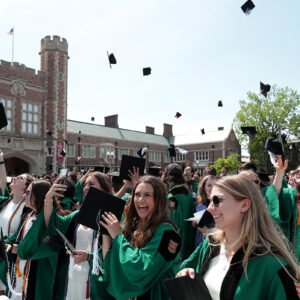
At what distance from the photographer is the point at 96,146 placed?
37031 mm

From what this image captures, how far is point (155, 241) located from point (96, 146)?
116 feet

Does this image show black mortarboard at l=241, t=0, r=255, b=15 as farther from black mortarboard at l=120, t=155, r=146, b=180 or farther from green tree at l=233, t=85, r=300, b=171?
green tree at l=233, t=85, r=300, b=171

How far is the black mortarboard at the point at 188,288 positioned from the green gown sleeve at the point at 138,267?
44 centimetres

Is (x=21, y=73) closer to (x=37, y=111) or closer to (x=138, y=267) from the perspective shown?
(x=37, y=111)

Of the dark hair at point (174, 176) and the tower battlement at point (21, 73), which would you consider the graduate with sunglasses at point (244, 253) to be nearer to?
the dark hair at point (174, 176)

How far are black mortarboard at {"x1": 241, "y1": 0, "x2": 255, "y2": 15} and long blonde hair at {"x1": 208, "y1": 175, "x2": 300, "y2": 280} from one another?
23.0 ft

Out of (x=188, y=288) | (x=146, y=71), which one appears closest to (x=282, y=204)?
(x=188, y=288)

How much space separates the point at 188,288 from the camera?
1598 millimetres

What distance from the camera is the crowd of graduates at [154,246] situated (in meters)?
1.58

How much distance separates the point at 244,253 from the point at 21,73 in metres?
22.0

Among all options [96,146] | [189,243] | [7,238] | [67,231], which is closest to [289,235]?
[189,243]

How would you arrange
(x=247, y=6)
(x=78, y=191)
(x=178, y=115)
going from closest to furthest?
(x=78, y=191), (x=247, y=6), (x=178, y=115)

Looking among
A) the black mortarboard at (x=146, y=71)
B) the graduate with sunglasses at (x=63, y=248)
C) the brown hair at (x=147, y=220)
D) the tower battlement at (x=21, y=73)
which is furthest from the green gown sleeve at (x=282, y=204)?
the tower battlement at (x=21, y=73)

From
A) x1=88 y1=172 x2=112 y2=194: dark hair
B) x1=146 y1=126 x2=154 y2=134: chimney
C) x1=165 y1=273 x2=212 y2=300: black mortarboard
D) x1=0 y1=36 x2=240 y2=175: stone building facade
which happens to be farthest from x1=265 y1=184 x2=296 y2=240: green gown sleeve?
x1=146 y1=126 x2=154 y2=134: chimney
